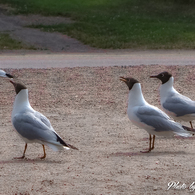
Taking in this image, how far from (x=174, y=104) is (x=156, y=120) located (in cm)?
114

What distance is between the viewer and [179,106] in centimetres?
728

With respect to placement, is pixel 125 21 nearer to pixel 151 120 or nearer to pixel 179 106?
pixel 179 106

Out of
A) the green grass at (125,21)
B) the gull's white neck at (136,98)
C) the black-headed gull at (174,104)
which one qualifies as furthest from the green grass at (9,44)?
the gull's white neck at (136,98)

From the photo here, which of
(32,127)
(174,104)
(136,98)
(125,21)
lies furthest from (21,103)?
(125,21)

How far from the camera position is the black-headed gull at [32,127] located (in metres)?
5.85

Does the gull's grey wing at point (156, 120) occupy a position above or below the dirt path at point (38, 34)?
above

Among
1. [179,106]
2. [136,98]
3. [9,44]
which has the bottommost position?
[9,44]

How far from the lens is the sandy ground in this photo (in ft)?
16.4

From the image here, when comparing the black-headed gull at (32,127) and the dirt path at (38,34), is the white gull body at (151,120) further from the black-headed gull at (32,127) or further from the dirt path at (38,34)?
the dirt path at (38,34)

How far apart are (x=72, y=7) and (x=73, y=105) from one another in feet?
74.0

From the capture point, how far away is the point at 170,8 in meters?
32.7

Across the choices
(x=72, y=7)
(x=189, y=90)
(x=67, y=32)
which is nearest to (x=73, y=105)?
(x=189, y=90)

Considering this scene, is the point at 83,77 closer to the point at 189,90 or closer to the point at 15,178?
the point at 189,90

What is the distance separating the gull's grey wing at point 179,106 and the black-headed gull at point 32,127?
2.23 m
